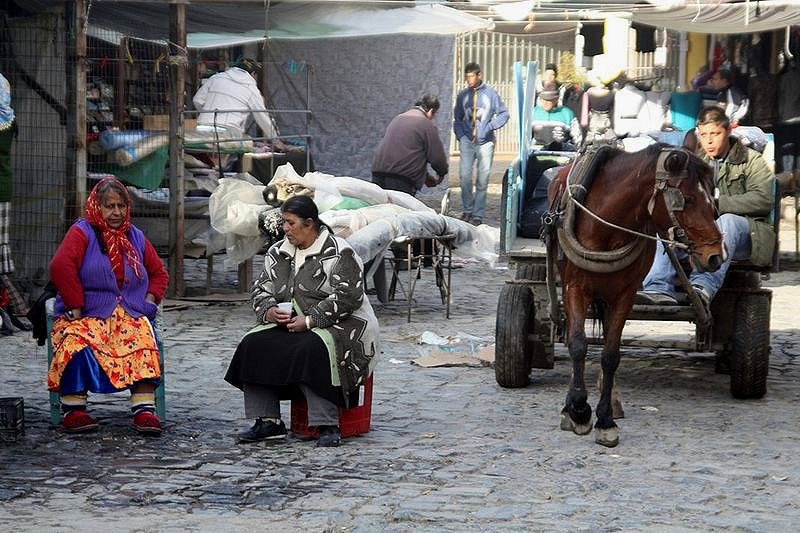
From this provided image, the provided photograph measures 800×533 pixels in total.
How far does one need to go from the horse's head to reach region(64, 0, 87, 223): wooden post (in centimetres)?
588

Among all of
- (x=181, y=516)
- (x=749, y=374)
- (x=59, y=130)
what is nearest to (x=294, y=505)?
(x=181, y=516)

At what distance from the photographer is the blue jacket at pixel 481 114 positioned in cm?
1791

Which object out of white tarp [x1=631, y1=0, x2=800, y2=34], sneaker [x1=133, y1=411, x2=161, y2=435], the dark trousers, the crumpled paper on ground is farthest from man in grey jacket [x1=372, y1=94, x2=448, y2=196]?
sneaker [x1=133, y1=411, x2=161, y2=435]

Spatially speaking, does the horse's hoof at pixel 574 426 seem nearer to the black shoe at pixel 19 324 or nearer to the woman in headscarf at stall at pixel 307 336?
the woman in headscarf at stall at pixel 307 336

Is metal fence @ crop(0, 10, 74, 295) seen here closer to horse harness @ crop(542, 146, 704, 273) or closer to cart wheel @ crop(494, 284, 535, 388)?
cart wheel @ crop(494, 284, 535, 388)

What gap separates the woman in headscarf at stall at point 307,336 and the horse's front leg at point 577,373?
3.61ft

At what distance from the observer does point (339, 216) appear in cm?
1144

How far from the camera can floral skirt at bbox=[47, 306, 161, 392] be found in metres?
7.25

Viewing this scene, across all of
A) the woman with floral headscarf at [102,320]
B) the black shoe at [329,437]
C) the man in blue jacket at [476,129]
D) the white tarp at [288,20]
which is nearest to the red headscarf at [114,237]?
the woman with floral headscarf at [102,320]

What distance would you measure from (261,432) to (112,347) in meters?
0.97

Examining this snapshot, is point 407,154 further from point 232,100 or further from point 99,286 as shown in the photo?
point 99,286

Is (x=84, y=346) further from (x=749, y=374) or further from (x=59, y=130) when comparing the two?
(x=59, y=130)

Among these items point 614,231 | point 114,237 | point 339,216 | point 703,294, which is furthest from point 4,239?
point 703,294

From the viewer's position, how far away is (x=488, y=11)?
14.2 meters
